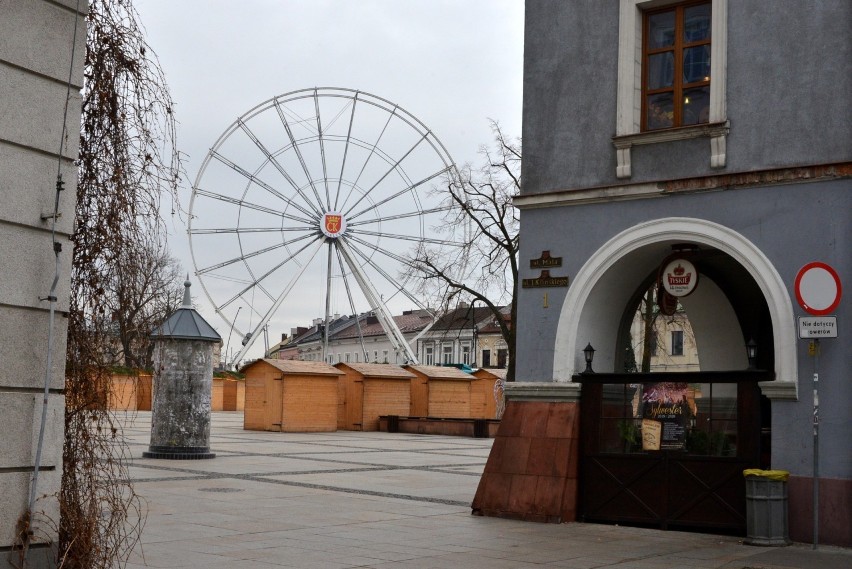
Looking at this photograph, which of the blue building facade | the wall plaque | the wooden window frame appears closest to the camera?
the blue building facade

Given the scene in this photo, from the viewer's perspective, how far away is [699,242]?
42.6 feet

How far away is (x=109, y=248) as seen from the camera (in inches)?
287

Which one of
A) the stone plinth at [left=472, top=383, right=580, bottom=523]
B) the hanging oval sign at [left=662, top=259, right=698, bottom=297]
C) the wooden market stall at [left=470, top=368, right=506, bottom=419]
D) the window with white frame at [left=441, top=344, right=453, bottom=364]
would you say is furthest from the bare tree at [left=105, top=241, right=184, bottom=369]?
the window with white frame at [left=441, top=344, right=453, bottom=364]

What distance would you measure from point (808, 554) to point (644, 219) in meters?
4.42

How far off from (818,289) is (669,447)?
265cm

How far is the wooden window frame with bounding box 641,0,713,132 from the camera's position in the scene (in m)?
13.4

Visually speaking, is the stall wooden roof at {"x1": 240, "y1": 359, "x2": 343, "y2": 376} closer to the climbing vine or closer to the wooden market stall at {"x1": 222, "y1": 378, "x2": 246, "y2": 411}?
the wooden market stall at {"x1": 222, "y1": 378, "x2": 246, "y2": 411}

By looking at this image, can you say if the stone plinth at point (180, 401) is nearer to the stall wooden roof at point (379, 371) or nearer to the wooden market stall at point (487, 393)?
the stall wooden roof at point (379, 371)

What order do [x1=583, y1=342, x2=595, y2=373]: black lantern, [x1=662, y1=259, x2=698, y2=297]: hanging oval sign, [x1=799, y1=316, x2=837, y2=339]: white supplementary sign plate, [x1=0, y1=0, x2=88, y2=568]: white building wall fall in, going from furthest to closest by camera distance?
[x1=662, y1=259, x2=698, y2=297]: hanging oval sign → [x1=583, y1=342, x2=595, y2=373]: black lantern → [x1=799, y1=316, x2=837, y2=339]: white supplementary sign plate → [x1=0, y1=0, x2=88, y2=568]: white building wall

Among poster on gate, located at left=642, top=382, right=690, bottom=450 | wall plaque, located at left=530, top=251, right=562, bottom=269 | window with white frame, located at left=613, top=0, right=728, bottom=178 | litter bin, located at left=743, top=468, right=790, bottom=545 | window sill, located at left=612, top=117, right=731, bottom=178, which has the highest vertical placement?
window with white frame, located at left=613, top=0, right=728, bottom=178

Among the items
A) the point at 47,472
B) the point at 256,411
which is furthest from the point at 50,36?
the point at 256,411

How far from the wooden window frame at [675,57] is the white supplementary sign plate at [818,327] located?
9.32 ft

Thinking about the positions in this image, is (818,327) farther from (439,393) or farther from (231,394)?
(231,394)

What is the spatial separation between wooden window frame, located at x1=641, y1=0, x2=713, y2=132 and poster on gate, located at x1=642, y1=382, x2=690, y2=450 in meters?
3.20
